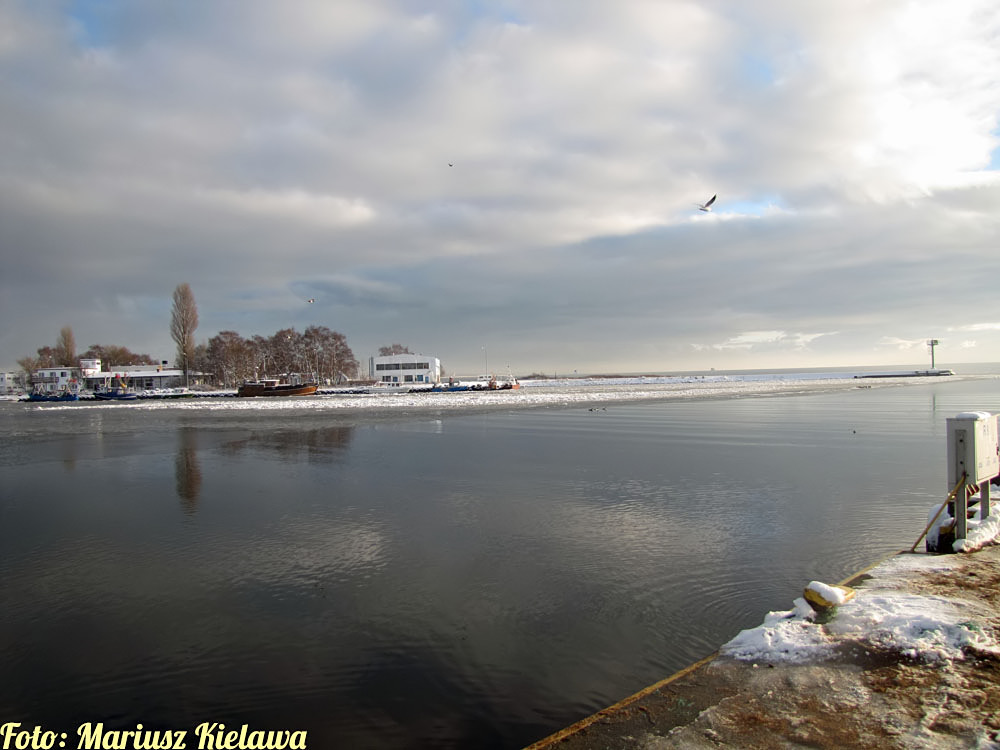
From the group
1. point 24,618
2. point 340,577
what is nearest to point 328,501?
point 340,577

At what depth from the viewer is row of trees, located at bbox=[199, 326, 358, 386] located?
391 ft

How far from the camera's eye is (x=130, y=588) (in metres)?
6.97

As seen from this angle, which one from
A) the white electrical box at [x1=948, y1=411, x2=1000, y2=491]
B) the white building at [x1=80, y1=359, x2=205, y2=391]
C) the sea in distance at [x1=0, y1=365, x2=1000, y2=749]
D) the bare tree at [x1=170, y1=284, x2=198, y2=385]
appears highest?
the bare tree at [x1=170, y1=284, x2=198, y2=385]

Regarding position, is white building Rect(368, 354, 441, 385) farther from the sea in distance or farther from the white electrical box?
the white electrical box

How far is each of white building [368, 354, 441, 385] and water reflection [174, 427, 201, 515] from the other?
108887mm

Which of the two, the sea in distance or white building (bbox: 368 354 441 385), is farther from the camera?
white building (bbox: 368 354 441 385)

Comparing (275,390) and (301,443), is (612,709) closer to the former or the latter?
(301,443)

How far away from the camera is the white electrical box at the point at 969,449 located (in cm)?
721

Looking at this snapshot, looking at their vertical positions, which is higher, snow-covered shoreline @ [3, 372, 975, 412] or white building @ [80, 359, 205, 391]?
white building @ [80, 359, 205, 391]

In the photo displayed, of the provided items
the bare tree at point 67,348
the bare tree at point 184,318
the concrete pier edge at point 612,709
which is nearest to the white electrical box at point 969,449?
the concrete pier edge at point 612,709

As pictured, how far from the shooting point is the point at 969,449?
23.9ft

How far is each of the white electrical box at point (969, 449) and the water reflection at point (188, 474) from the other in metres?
11.7

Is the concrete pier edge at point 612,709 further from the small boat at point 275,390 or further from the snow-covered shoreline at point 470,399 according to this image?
the small boat at point 275,390

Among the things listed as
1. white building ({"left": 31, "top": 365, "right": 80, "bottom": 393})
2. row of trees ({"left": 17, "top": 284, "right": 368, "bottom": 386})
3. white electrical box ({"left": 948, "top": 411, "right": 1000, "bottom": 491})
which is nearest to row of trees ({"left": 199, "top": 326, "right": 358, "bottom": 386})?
row of trees ({"left": 17, "top": 284, "right": 368, "bottom": 386})
